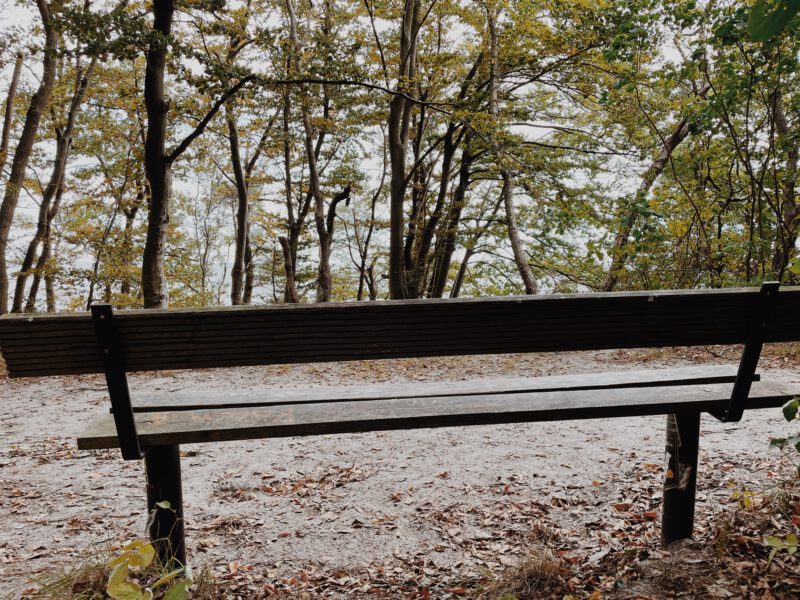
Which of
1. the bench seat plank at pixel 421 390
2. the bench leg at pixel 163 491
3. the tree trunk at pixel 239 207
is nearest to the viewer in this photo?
the bench leg at pixel 163 491

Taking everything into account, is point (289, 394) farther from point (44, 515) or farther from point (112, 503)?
point (44, 515)

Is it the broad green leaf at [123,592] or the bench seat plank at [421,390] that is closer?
the broad green leaf at [123,592]

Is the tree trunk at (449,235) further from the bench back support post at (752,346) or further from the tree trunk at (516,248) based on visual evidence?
the bench back support post at (752,346)

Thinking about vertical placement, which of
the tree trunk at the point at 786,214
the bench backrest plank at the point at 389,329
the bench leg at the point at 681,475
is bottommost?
the bench leg at the point at 681,475

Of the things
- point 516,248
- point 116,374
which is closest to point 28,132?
point 516,248

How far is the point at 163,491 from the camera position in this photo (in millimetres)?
2434

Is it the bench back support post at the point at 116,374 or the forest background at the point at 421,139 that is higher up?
the forest background at the point at 421,139

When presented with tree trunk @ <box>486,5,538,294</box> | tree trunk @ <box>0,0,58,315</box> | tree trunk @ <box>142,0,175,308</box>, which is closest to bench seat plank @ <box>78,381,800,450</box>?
tree trunk @ <box>142,0,175,308</box>

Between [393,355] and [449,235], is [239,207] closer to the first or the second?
[449,235]

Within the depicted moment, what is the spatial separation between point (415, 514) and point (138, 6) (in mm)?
16635

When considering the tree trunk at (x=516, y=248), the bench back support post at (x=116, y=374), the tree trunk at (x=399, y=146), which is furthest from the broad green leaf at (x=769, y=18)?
the tree trunk at (x=399, y=146)

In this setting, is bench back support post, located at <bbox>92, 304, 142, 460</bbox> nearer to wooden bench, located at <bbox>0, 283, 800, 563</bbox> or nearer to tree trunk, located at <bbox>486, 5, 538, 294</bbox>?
wooden bench, located at <bbox>0, 283, 800, 563</bbox>

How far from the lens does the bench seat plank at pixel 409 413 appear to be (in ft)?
7.29

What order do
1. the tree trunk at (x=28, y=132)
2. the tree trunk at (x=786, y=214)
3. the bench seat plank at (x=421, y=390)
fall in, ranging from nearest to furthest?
the bench seat plank at (x=421, y=390)
the tree trunk at (x=786, y=214)
the tree trunk at (x=28, y=132)
